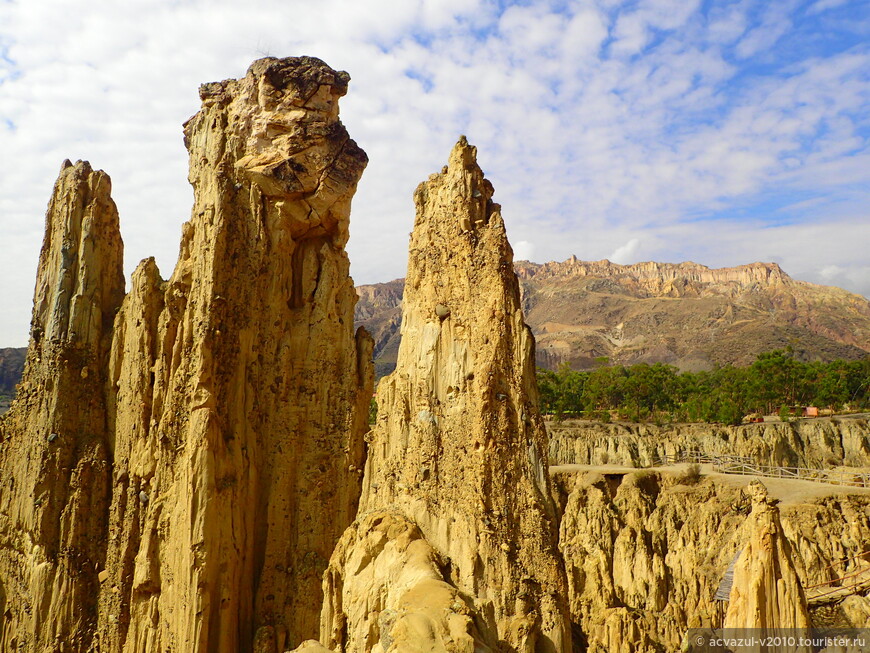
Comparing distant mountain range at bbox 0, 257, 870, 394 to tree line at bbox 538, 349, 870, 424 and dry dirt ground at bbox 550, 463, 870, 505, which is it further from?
dry dirt ground at bbox 550, 463, 870, 505

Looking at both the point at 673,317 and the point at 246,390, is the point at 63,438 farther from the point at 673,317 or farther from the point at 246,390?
the point at 673,317

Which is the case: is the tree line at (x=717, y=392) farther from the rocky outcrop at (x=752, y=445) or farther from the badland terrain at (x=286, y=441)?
the badland terrain at (x=286, y=441)

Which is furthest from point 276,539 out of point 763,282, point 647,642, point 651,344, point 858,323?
point 763,282

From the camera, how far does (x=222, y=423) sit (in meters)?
11.9

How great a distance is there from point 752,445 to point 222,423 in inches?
1235

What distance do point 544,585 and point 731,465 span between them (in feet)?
89.6

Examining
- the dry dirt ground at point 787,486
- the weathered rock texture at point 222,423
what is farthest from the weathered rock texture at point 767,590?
the dry dirt ground at point 787,486

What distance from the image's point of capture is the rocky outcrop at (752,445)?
3562cm

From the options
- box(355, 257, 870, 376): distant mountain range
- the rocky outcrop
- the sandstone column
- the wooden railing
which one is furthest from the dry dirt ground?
box(355, 257, 870, 376): distant mountain range

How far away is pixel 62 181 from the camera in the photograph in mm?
16047

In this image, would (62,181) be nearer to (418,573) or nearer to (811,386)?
(418,573)

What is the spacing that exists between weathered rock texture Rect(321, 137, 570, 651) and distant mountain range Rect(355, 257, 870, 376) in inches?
3839

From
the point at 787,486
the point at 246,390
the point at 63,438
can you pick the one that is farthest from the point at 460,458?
the point at 787,486

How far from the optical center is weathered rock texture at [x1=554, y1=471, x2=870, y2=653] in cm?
1991
